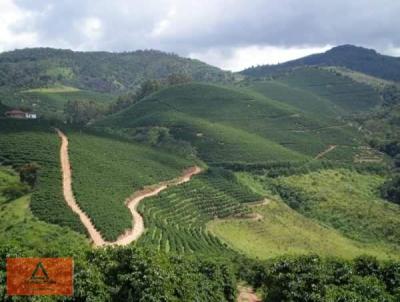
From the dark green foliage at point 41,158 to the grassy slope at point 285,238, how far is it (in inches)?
917

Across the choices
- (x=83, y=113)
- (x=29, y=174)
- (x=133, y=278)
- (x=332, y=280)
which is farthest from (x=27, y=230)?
(x=83, y=113)

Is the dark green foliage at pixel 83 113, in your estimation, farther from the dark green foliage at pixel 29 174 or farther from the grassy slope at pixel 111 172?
the dark green foliage at pixel 29 174

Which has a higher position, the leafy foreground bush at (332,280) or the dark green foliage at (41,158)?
the dark green foliage at (41,158)

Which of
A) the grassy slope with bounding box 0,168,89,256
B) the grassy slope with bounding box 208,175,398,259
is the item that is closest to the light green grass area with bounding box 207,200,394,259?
the grassy slope with bounding box 208,175,398,259

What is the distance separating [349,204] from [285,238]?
26.9 metres

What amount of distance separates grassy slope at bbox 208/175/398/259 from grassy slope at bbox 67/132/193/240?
15511mm

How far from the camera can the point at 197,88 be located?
194375 mm

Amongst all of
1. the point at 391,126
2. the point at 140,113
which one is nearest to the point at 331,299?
the point at 140,113

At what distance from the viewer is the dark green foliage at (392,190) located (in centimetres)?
11410

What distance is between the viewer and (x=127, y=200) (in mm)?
79938

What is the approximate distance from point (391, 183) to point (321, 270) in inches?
3329

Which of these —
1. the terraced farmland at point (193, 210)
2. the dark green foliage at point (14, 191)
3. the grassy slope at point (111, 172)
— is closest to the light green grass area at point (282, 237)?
the terraced farmland at point (193, 210)

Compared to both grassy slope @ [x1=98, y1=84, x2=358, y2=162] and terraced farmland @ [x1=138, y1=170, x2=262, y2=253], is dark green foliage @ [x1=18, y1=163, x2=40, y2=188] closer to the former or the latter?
terraced farmland @ [x1=138, y1=170, x2=262, y2=253]

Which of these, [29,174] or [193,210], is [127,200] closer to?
[193,210]
